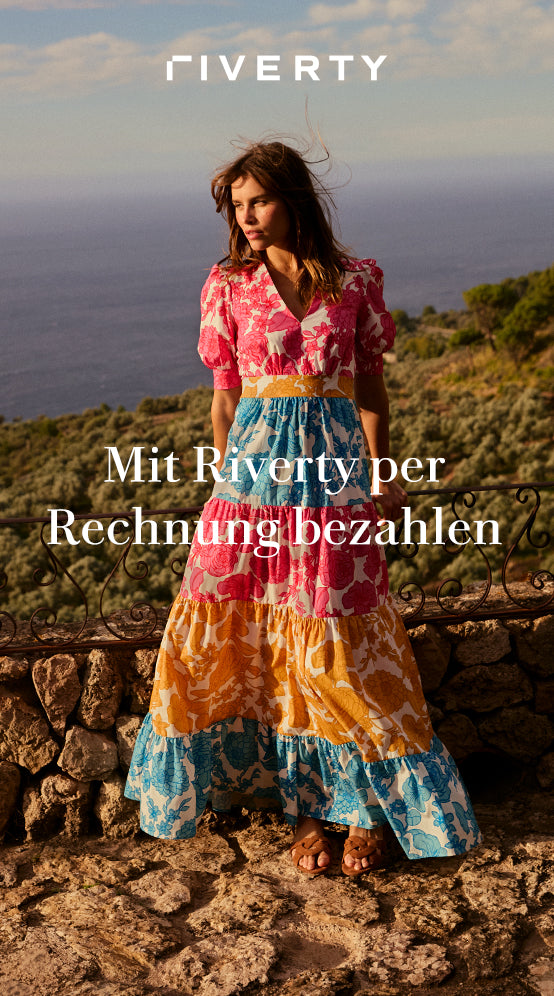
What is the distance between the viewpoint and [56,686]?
103 inches

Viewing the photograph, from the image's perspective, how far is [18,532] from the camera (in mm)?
13820

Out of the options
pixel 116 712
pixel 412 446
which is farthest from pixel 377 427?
pixel 412 446

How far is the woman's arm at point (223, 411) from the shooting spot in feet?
7.69

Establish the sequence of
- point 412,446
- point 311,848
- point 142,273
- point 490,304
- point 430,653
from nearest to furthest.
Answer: point 311,848, point 430,653, point 412,446, point 490,304, point 142,273

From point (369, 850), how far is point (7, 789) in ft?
3.60

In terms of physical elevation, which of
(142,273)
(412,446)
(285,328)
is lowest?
(285,328)

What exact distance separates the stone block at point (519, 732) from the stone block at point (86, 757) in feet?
3.83

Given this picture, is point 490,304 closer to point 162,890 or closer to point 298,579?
point 298,579

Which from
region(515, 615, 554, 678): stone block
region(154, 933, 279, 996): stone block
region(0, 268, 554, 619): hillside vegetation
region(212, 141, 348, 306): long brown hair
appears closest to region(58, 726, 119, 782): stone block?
region(154, 933, 279, 996): stone block

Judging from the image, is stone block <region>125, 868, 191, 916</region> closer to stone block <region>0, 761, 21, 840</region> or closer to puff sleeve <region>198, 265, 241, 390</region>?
stone block <region>0, 761, 21, 840</region>

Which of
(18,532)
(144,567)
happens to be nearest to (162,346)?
(18,532)

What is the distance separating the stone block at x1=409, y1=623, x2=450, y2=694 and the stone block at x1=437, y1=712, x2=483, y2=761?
0.13 metres

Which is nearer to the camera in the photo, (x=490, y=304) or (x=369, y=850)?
Answer: (x=369, y=850)

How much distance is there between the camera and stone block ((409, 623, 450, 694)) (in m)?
2.71
